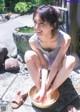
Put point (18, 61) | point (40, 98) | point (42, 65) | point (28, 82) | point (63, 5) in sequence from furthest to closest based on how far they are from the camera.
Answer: point (18, 61) < point (63, 5) < point (28, 82) < point (42, 65) < point (40, 98)

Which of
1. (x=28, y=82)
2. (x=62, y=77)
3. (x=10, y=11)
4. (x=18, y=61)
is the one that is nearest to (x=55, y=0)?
(x=18, y=61)

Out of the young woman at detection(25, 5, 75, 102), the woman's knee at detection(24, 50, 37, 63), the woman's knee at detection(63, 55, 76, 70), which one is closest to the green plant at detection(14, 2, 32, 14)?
the young woman at detection(25, 5, 75, 102)

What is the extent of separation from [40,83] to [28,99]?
309 mm

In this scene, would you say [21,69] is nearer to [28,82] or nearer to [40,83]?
[28,82]

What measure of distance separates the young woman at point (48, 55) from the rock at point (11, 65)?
Result: 788 mm

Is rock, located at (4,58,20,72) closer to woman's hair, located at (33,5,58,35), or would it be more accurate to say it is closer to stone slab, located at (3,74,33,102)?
stone slab, located at (3,74,33,102)

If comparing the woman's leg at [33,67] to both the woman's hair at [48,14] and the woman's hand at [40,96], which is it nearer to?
the woman's hand at [40,96]

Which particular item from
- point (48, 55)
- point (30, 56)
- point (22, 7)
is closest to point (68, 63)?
point (48, 55)

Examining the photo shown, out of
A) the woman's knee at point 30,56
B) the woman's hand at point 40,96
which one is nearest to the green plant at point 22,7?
the woman's knee at point 30,56

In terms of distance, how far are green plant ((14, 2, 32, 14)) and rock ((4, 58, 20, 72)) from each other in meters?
3.61

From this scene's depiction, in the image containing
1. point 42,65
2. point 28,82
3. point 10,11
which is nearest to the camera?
point 42,65

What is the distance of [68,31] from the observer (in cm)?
374

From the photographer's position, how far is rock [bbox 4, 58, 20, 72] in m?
3.85

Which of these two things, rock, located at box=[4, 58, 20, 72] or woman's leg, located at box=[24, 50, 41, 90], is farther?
rock, located at box=[4, 58, 20, 72]
